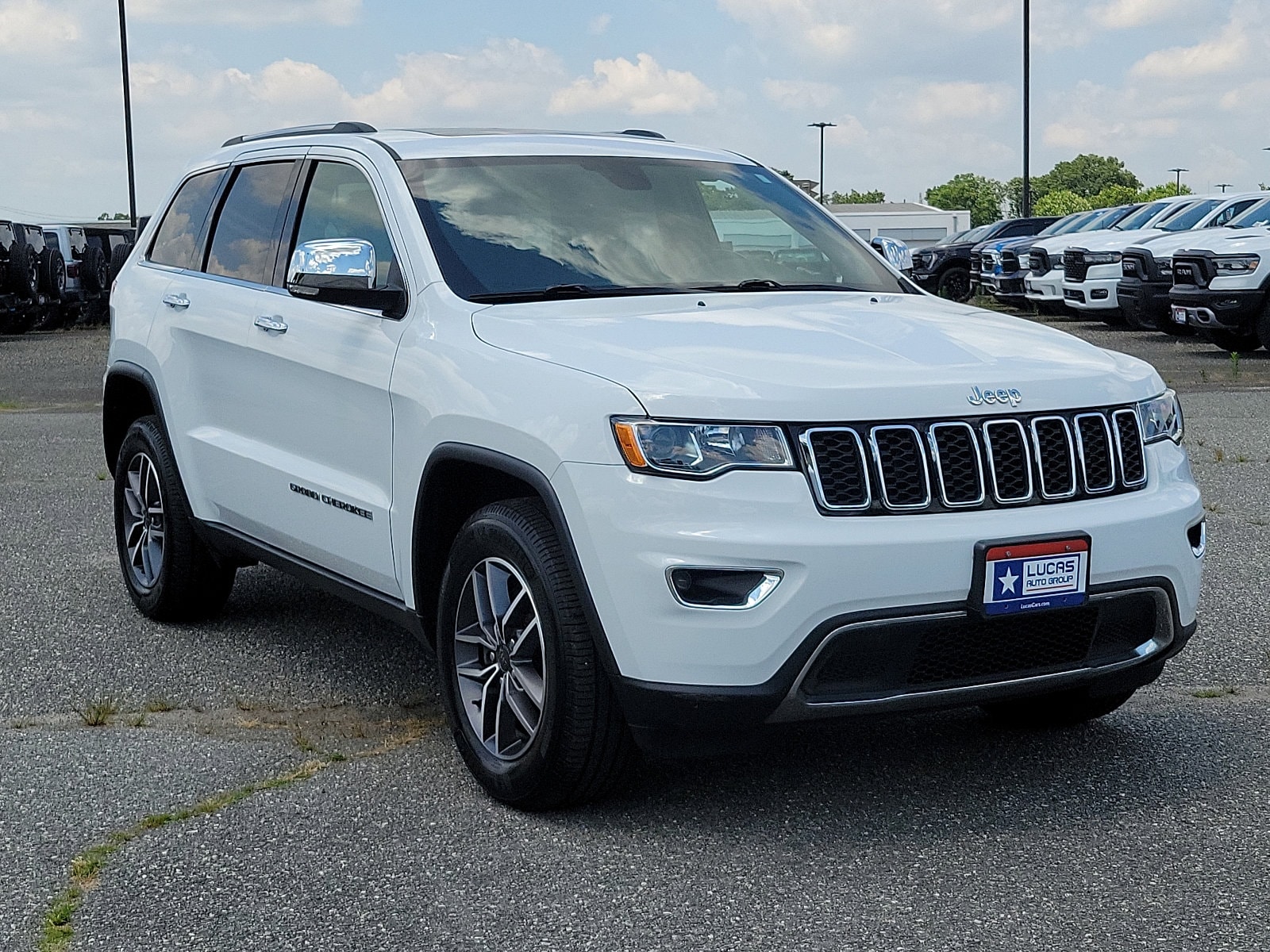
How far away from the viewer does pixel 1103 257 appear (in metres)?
22.2

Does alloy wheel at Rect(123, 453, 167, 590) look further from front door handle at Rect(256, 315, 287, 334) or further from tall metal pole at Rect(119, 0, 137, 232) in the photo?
tall metal pole at Rect(119, 0, 137, 232)

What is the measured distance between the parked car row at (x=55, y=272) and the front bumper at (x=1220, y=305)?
15.6 meters

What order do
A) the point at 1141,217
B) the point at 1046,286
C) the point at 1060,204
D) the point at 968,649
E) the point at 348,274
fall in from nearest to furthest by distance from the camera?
the point at 968,649 → the point at 348,274 → the point at 1046,286 → the point at 1141,217 → the point at 1060,204

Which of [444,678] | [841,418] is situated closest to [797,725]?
[841,418]

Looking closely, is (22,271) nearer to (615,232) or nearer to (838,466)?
(615,232)

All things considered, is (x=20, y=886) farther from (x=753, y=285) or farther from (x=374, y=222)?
(x=753, y=285)

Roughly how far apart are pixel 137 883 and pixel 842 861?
1596 millimetres

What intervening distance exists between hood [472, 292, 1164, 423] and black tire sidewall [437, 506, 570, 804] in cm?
46

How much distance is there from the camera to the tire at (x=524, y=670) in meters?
3.95

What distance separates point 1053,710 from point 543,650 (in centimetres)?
168

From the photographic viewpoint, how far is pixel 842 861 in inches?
153

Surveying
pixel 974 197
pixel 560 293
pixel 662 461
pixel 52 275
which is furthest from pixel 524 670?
pixel 974 197

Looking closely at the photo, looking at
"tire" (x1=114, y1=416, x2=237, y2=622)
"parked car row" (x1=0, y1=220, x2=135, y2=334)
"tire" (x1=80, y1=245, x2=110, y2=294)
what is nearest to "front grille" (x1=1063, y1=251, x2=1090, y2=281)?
"parked car row" (x1=0, y1=220, x2=135, y2=334)

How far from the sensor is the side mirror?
461 cm
